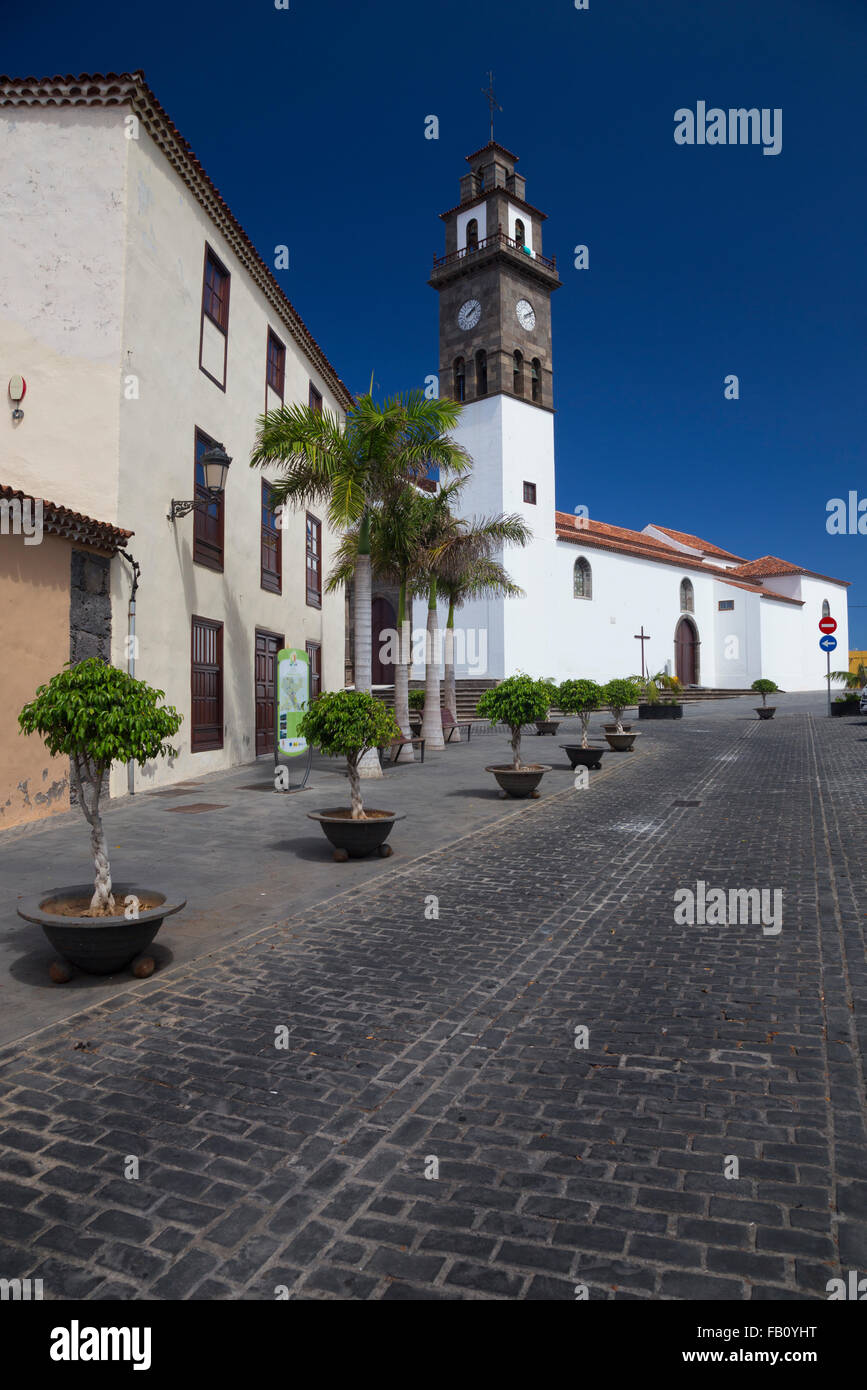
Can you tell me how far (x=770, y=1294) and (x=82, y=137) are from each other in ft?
47.6

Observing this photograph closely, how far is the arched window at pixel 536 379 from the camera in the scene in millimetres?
38594

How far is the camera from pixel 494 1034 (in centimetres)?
417

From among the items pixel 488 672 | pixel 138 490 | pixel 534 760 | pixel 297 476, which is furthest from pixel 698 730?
pixel 138 490

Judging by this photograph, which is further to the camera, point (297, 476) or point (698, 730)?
point (698, 730)

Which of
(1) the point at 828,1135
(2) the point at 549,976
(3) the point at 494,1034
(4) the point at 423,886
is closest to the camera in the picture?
(1) the point at 828,1135

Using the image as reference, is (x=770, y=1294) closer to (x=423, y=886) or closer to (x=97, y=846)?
(x=97, y=846)

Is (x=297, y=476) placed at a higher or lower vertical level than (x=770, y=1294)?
higher

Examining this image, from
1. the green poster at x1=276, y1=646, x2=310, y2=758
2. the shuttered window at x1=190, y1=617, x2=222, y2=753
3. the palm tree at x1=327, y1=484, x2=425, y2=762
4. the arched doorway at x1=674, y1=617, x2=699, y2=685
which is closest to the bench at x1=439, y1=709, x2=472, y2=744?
the palm tree at x1=327, y1=484, x2=425, y2=762

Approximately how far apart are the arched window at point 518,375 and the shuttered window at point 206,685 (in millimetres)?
27230

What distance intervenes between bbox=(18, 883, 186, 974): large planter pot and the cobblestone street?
0.92 feet

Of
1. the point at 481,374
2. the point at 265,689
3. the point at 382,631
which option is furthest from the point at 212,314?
the point at 481,374

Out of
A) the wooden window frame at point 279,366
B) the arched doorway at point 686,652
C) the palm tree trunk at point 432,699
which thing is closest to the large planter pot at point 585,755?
the palm tree trunk at point 432,699

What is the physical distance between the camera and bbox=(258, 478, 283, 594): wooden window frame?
17.2m

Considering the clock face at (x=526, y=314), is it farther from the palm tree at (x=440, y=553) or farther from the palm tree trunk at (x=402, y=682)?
the palm tree trunk at (x=402, y=682)
